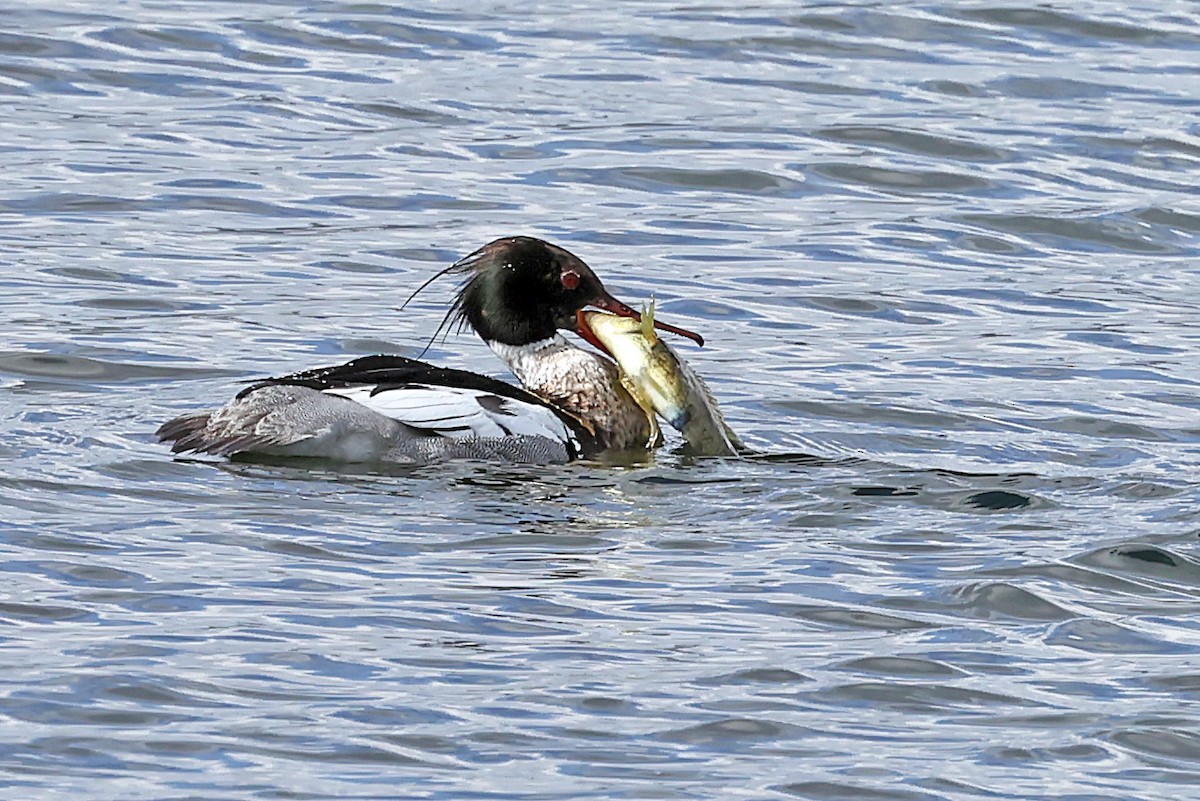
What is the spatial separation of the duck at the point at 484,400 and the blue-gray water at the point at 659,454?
14 cm

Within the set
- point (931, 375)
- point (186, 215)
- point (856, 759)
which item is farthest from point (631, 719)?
point (186, 215)

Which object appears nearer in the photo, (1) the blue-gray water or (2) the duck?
(1) the blue-gray water

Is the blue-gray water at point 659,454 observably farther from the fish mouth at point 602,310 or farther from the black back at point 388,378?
the fish mouth at point 602,310

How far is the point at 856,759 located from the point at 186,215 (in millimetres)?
8543

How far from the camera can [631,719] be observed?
22.9 ft

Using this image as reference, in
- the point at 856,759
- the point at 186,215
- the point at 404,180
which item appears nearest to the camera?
the point at 856,759

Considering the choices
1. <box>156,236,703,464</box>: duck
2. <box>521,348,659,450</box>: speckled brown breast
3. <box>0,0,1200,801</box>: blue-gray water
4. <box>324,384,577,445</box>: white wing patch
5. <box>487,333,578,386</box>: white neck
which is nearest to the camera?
<box>0,0,1200,801</box>: blue-gray water

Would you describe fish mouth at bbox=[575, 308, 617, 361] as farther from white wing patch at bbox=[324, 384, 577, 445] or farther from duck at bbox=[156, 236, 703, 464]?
white wing patch at bbox=[324, 384, 577, 445]

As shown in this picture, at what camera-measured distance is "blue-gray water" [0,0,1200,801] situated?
6918 mm

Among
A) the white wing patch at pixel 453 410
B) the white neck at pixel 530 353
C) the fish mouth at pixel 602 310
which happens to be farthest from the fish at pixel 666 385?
the white wing patch at pixel 453 410

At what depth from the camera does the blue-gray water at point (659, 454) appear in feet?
22.7

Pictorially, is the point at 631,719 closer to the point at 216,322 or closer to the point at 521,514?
the point at 521,514

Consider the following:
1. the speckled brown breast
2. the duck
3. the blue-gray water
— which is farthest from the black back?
the speckled brown breast

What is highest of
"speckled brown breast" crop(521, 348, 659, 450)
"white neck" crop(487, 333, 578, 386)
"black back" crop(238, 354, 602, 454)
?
"black back" crop(238, 354, 602, 454)
